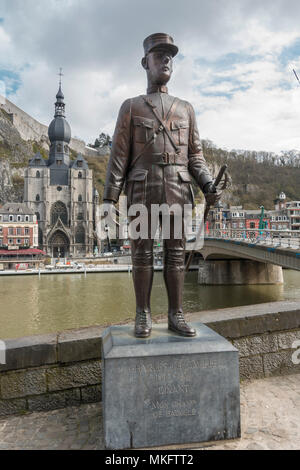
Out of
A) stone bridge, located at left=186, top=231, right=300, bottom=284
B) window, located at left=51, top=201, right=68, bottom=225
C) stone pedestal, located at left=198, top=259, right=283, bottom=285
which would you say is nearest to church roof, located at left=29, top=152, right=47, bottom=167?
window, located at left=51, top=201, right=68, bottom=225

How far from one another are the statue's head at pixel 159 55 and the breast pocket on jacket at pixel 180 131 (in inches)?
18.5

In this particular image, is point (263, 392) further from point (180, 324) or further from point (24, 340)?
point (24, 340)

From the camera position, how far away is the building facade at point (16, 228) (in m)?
49.5

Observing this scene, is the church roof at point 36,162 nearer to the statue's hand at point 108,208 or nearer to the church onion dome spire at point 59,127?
the church onion dome spire at point 59,127

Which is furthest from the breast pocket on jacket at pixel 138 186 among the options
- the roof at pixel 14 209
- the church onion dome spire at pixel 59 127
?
the church onion dome spire at pixel 59 127

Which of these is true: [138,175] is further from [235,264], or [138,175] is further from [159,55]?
[235,264]

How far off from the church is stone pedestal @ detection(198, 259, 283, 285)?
33488 mm

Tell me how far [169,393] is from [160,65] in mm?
2904

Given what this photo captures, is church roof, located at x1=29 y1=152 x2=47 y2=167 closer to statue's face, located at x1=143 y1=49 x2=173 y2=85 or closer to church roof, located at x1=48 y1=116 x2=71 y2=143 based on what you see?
church roof, located at x1=48 y1=116 x2=71 y2=143

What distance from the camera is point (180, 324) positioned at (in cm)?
301

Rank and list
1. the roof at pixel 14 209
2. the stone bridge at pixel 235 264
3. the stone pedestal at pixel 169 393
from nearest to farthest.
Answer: the stone pedestal at pixel 169 393 < the stone bridge at pixel 235 264 < the roof at pixel 14 209

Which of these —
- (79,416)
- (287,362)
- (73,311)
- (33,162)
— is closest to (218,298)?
(73,311)

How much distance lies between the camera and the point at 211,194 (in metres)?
3.19

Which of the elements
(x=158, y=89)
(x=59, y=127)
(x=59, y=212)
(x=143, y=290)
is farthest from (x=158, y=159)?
(x=59, y=127)
